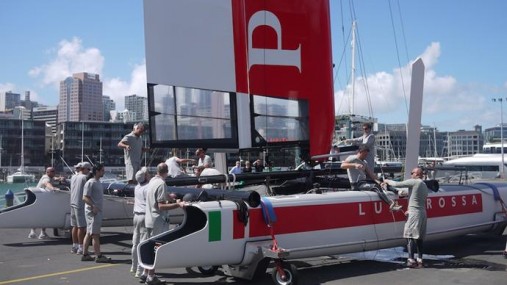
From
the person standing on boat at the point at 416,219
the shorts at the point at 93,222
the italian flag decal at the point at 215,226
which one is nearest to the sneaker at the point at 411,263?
the person standing on boat at the point at 416,219

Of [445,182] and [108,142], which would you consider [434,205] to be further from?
[108,142]

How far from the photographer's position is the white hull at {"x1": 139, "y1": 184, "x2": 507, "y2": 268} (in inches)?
270

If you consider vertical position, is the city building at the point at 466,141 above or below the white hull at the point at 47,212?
above

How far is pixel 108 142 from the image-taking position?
10925cm

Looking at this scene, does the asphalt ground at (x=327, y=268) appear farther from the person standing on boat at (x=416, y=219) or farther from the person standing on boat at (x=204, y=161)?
the person standing on boat at (x=204, y=161)

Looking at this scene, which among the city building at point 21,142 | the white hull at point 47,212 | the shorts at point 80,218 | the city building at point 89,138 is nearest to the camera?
the shorts at point 80,218

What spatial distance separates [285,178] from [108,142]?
104 meters

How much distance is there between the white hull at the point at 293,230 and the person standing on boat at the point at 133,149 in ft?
8.79

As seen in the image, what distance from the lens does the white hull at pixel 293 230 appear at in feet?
22.5

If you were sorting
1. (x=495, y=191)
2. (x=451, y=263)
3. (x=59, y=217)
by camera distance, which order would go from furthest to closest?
1. (x=59, y=217)
2. (x=495, y=191)
3. (x=451, y=263)

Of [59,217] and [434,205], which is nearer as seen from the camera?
[434,205]

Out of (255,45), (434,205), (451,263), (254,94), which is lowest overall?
(451,263)

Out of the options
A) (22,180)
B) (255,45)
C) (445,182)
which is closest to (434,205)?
(445,182)

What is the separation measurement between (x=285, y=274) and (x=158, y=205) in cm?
186
